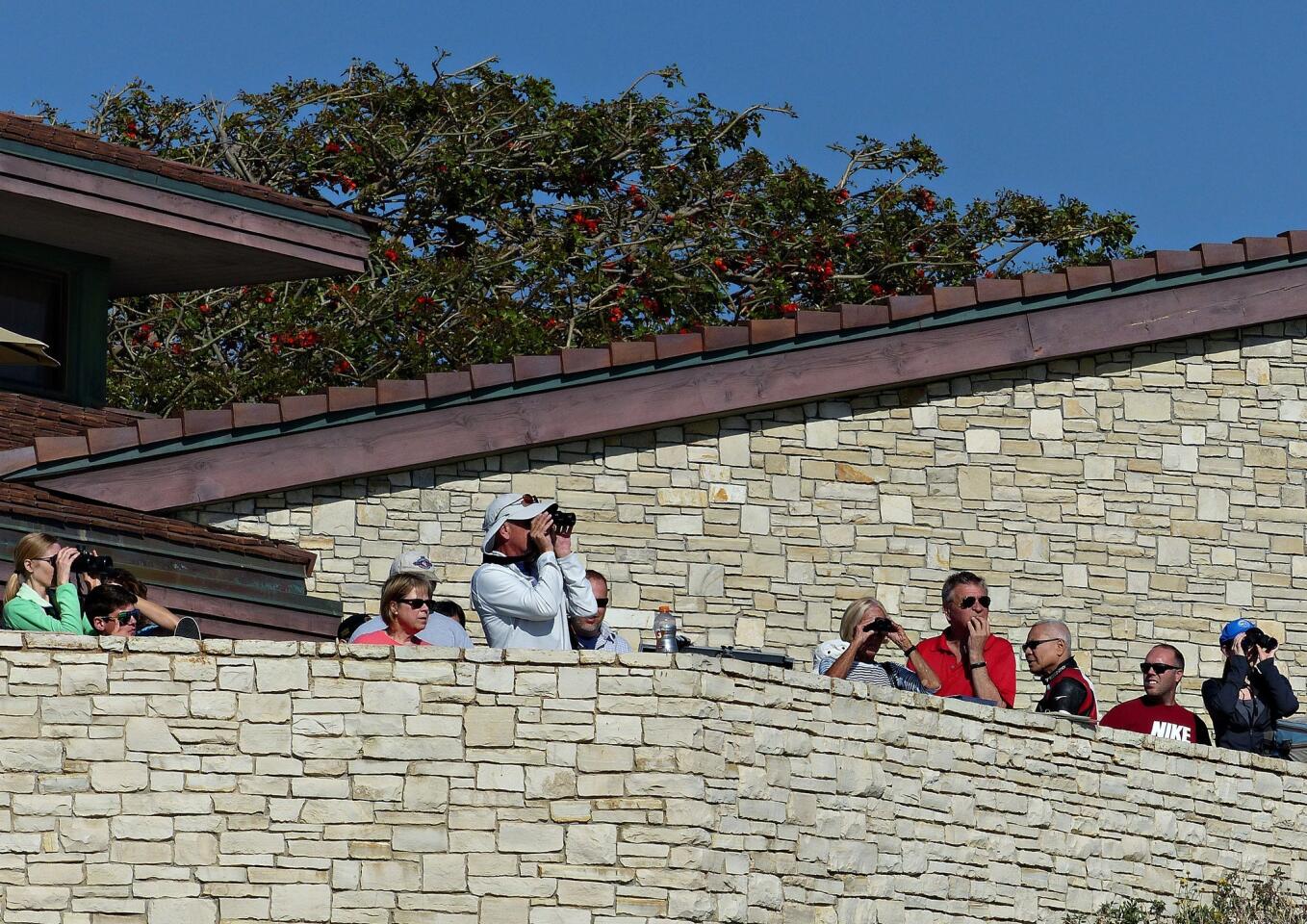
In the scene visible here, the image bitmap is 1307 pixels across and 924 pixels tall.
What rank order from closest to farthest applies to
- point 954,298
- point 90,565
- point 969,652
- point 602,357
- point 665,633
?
point 90,565
point 665,633
point 969,652
point 602,357
point 954,298

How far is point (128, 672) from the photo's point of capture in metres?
9.94

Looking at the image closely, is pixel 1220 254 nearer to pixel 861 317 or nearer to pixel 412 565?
pixel 861 317

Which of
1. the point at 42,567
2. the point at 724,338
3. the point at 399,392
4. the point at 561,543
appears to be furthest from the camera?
the point at 724,338

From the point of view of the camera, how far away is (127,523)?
12.9 meters

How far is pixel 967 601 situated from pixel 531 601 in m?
2.76

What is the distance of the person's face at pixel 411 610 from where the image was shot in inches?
407

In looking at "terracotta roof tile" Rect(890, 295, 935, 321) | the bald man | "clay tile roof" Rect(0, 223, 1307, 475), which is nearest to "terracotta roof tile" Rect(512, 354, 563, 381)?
"clay tile roof" Rect(0, 223, 1307, 475)

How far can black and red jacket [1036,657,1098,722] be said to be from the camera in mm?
12141

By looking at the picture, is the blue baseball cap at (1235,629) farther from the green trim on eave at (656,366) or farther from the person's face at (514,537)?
the person's face at (514,537)

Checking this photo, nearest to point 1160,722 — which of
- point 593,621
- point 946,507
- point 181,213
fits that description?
point 946,507

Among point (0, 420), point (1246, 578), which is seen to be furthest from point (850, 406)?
point (0, 420)

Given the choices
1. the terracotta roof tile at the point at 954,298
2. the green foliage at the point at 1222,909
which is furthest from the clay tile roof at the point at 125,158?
the green foliage at the point at 1222,909

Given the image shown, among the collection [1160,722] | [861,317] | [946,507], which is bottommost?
[1160,722]

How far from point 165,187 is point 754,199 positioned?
1098cm
